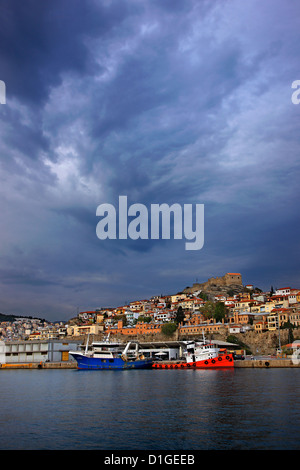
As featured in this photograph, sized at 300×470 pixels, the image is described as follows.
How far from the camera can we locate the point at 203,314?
4021 inches

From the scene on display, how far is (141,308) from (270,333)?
59.6 m

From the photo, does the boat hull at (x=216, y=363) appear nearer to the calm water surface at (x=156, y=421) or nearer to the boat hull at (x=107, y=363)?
the boat hull at (x=107, y=363)

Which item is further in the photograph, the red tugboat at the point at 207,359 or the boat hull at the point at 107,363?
the boat hull at the point at 107,363

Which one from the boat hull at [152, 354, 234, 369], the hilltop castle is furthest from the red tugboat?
the hilltop castle

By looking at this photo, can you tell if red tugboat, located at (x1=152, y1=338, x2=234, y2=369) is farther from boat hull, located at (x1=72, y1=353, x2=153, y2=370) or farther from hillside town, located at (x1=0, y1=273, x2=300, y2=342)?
hillside town, located at (x1=0, y1=273, x2=300, y2=342)

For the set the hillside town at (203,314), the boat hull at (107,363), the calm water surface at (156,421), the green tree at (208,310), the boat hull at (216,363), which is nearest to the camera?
the calm water surface at (156,421)

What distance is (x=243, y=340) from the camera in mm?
81312

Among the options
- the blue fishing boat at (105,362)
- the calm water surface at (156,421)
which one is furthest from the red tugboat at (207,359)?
the calm water surface at (156,421)

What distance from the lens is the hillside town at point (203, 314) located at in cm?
8662

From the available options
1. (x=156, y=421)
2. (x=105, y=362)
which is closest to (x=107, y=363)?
(x=105, y=362)

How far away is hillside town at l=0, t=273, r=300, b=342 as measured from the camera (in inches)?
3410

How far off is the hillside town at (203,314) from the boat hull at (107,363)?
1519 cm

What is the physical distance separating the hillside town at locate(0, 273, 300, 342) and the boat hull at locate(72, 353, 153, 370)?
15.2 m

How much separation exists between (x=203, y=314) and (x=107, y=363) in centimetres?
4106
